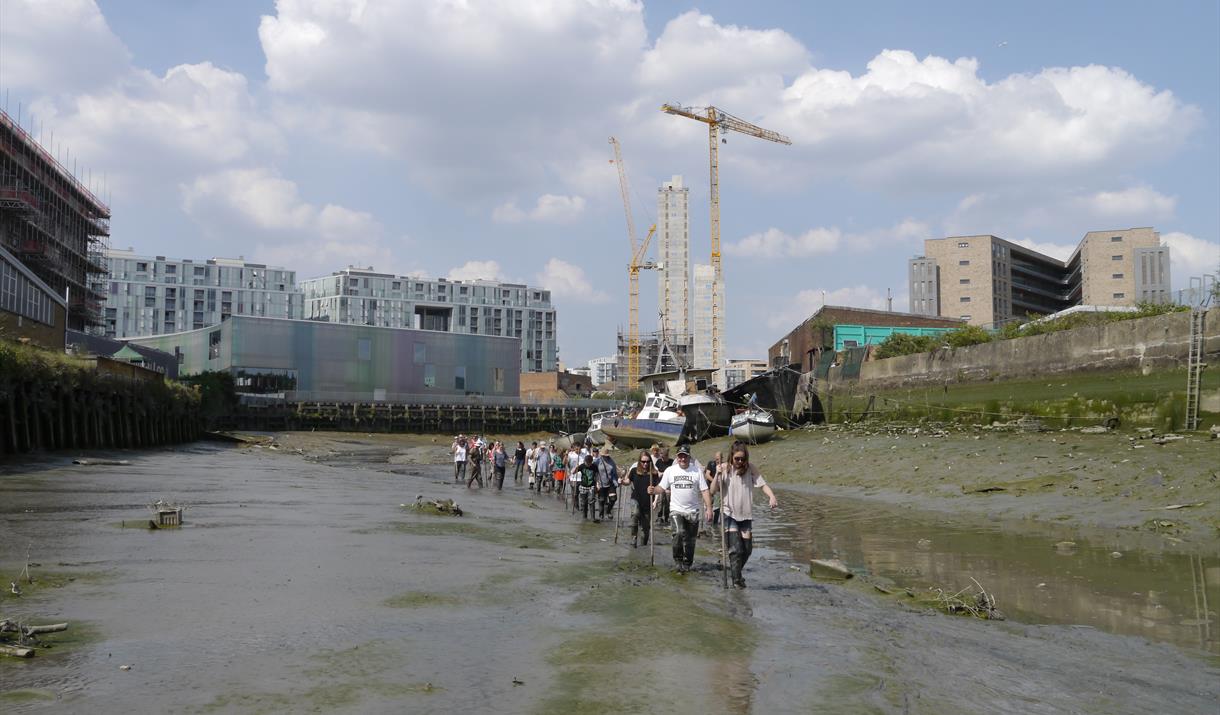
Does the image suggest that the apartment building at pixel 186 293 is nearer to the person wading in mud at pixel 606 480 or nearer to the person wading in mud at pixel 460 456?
the person wading in mud at pixel 460 456

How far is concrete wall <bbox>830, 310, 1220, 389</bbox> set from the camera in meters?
26.9

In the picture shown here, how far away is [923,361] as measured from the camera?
142 feet

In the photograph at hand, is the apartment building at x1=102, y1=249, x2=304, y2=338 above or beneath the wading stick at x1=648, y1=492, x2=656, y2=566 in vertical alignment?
above

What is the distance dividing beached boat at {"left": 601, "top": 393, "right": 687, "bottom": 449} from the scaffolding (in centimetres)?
4097

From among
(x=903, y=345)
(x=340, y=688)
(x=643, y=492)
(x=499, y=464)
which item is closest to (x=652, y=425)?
(x=903, y=345)

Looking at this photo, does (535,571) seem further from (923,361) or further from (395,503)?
(923,361)

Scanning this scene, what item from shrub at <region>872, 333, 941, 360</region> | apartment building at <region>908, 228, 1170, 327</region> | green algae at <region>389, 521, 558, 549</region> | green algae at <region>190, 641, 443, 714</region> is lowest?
green algae at <region>389, 521, 558, 549</region>

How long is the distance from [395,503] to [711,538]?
9.19 m

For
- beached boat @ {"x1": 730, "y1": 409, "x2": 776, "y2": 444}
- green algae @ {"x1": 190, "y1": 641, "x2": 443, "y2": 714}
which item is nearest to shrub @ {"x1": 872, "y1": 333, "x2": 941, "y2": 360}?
beached boat @ {"x1": 730, "y1": 409, "x2": 776, "y2": 444}

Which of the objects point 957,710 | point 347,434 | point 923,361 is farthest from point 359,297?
point 957,710

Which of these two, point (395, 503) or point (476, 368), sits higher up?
point (476, 368)

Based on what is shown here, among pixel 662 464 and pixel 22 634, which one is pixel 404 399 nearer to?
pixel 662 464

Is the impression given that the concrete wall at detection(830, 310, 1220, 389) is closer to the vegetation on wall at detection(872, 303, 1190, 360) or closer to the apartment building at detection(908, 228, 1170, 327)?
the vegetation on wall at detection(872, 303, 1190, 360)

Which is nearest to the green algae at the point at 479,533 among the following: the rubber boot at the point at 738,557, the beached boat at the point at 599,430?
the rubber boot at the point at 738,557
